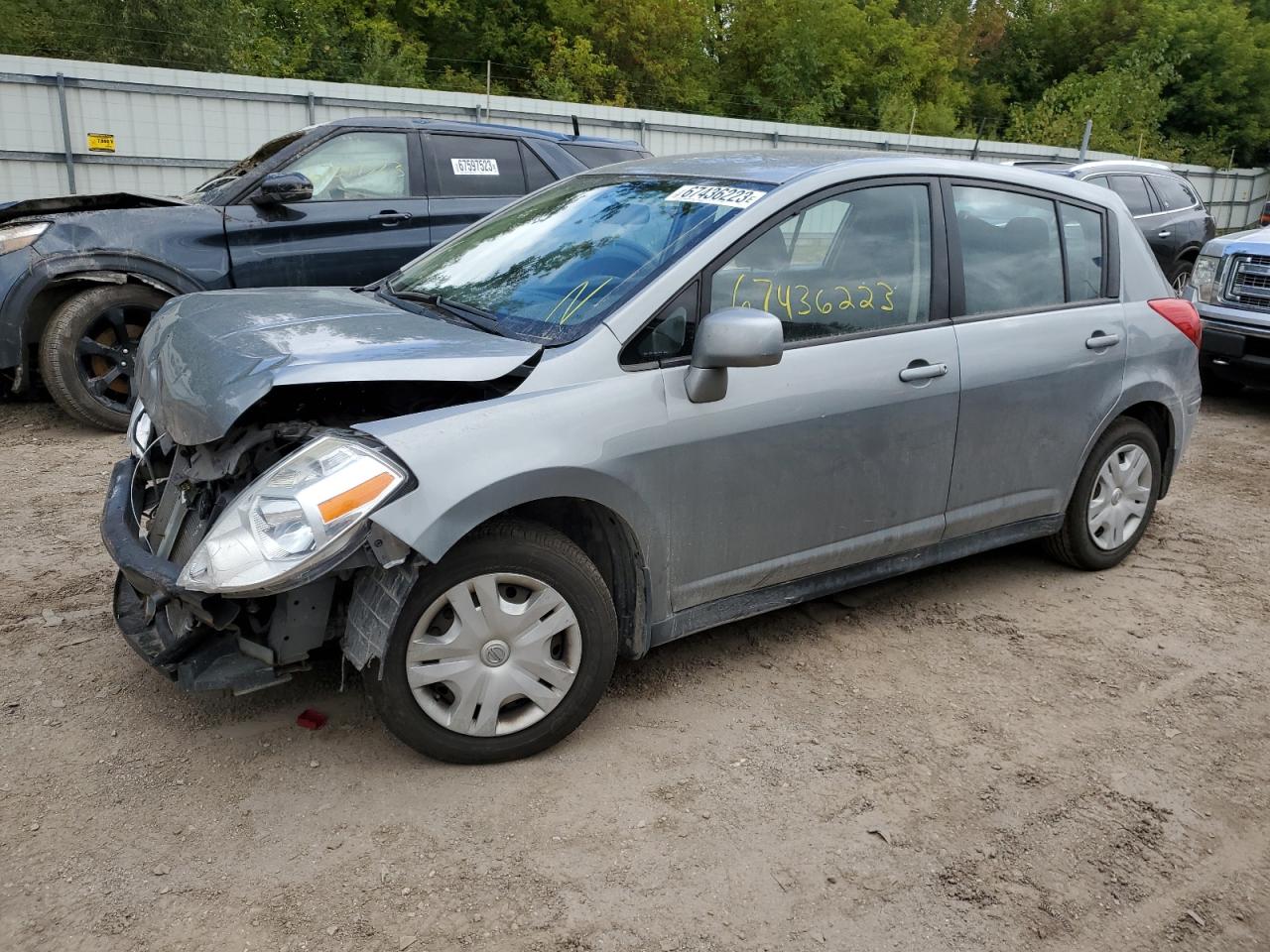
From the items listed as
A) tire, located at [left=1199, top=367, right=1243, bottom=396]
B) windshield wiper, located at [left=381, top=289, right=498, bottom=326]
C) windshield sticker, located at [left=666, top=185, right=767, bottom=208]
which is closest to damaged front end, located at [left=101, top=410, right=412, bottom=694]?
windshield wiper, located at [left=381, top=289, right=498, bottom=326]

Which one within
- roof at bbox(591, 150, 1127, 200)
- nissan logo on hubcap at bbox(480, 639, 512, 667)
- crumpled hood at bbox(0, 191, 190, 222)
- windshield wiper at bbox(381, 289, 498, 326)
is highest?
roof at bbox(591, 150, 1127, 200)

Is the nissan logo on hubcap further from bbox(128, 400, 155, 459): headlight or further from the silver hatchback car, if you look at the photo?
bbox(128, 400, 155, 459): headlight

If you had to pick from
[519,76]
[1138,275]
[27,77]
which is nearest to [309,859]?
[1138,275]

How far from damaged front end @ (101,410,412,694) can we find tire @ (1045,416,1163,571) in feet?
9.92

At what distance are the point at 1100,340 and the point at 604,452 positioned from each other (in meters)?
2.38

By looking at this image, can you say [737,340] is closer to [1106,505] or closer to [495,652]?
[495,652]

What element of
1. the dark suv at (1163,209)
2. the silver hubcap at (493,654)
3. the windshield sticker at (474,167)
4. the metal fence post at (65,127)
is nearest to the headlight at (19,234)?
the windshield sticker at (474,167)

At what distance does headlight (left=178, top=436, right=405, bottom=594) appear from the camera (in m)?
2.68

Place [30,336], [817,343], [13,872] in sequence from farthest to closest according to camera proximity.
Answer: [30,336] < [817,343] < [13,872]

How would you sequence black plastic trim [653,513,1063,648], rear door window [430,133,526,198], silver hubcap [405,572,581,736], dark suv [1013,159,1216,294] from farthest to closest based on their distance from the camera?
dark suv [1013,159,1216,294] → rear door window [430,133,526,198] → black plastic trim [653,513,1063,648] → silver hubcap [405,572,581,736]

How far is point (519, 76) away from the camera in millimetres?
30969

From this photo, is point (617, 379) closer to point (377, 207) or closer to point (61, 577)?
point (61, 577)

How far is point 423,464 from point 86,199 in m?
5.00

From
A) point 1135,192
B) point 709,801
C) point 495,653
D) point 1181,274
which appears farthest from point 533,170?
point 1181,274
